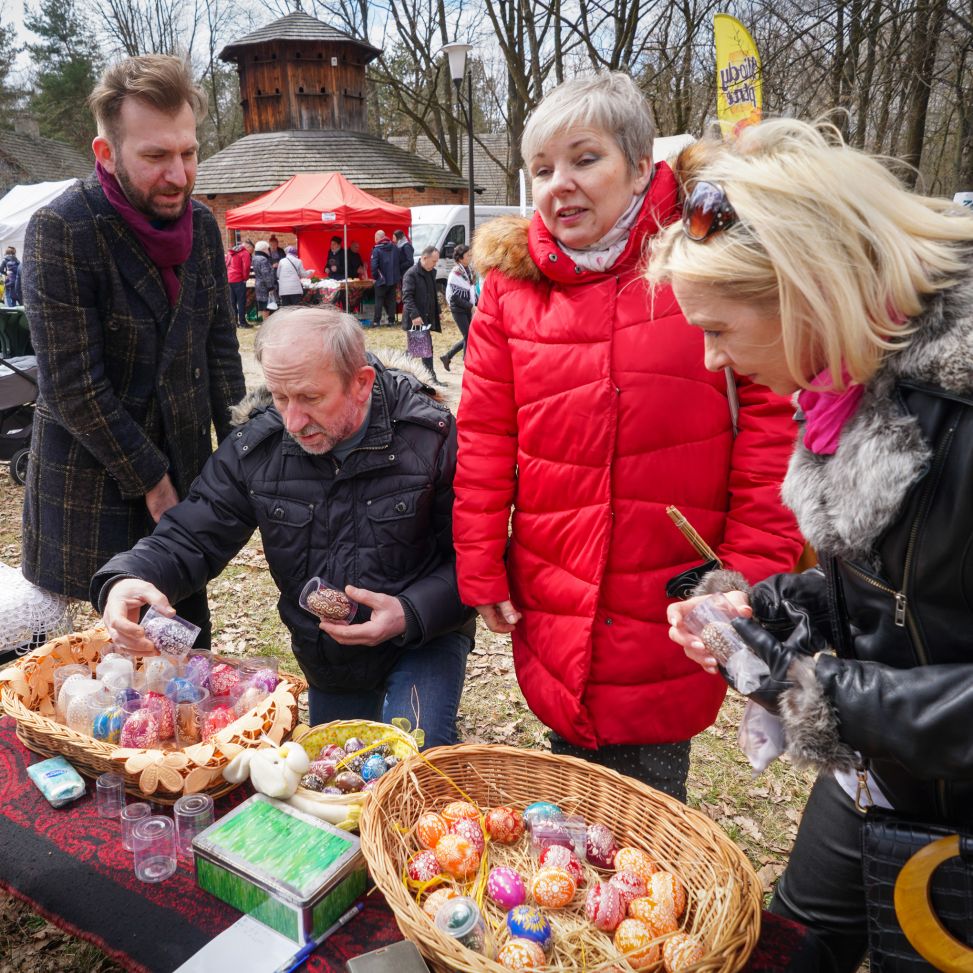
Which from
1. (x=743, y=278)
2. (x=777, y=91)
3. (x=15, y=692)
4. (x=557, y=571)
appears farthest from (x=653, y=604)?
(x=777, y=91)

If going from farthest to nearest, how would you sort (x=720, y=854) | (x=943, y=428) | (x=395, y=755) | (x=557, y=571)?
(x=557, y=571) → (x=395, y=755) → (x=720, y=854) → (x=943, y=428)

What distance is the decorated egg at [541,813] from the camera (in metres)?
1.65

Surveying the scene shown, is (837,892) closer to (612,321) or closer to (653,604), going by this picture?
(653,604)

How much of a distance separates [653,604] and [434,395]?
104 cm

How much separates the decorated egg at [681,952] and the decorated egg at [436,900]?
376mm

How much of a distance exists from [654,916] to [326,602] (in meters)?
1.19

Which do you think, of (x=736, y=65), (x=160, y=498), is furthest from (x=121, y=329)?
(x=736, y=65)

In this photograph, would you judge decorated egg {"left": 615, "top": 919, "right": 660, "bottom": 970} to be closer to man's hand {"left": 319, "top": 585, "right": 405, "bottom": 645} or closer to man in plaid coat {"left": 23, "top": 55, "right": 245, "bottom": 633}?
man's hand {"left": 319, "top": 585, "right": 405, "bottom": 645}

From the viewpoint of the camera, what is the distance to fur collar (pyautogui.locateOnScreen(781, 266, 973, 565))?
1.18 m

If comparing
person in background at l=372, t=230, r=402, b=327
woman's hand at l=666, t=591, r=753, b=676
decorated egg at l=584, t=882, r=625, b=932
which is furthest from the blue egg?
person in background at l=372, t=230, r=402, b=327

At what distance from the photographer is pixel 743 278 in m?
1.27

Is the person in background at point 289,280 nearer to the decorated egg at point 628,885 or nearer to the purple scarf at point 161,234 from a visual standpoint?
the purple scarf at point 161,234

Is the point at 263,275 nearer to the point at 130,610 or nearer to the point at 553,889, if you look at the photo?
the point at 130,610

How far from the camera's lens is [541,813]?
166cm
